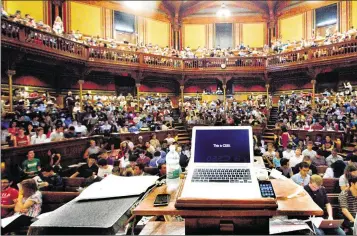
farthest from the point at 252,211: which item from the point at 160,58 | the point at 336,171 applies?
the point at 160,58

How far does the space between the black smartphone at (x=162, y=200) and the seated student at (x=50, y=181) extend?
343cm

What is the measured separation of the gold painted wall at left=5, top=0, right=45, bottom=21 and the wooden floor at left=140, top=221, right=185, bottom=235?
46.2 feet

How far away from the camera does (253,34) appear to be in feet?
65.2

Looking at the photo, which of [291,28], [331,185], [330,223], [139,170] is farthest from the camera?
[291,28]

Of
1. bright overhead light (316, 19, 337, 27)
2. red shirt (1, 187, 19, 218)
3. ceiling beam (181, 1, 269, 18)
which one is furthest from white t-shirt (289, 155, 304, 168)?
ceiling beam (181, 1, 269, 18)

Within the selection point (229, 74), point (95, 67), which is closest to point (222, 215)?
point (95, 67)

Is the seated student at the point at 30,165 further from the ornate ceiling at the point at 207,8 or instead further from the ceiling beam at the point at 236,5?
the ceiling beam at the point at 236,5

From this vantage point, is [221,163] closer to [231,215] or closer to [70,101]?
[231,215]

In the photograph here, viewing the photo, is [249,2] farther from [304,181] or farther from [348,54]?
[304,181]

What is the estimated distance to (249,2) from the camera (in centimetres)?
1936

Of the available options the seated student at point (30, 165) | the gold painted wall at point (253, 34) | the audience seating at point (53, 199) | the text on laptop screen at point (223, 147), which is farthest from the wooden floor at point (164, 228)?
the gold painted wall at point (253, 34)

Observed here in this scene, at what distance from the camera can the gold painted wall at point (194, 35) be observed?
2005 centimetres

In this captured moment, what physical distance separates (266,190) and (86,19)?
17.1 m

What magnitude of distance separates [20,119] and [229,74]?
11440 mm
